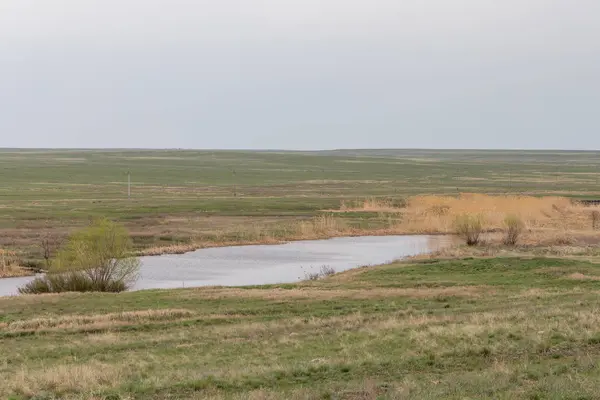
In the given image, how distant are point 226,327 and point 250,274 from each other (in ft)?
74.6

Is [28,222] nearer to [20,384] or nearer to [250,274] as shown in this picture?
[250,274]

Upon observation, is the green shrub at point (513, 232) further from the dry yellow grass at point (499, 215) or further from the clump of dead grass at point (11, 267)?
the clump of dead grass at point (11, 267)

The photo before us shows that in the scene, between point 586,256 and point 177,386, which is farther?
point 586,256

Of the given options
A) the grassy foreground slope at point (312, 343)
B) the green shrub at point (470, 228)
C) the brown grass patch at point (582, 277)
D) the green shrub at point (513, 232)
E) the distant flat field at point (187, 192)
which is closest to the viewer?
the grassy foreground slope at point (312, 343)

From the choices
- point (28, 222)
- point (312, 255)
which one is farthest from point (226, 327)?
point (28, 222)

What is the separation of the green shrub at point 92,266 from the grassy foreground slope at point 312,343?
521 cm

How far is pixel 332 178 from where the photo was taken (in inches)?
6063

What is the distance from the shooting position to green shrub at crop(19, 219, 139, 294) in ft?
123

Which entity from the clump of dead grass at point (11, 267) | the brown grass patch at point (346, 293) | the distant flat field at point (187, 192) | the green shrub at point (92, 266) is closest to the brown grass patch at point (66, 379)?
the brown grass patch at point (346, 293)

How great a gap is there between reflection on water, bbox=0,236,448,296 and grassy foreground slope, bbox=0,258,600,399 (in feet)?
32.6

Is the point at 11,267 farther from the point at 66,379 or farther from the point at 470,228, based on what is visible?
the point at 66,379

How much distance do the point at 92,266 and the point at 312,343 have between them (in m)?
20.9

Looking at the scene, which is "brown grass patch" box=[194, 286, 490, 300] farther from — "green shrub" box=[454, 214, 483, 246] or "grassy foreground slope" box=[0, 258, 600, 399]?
"green shrub" box=[454, 214, 483, 246]

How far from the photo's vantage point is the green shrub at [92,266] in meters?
37.5
